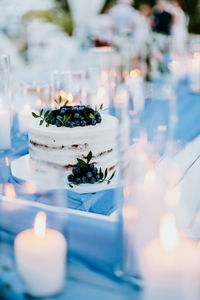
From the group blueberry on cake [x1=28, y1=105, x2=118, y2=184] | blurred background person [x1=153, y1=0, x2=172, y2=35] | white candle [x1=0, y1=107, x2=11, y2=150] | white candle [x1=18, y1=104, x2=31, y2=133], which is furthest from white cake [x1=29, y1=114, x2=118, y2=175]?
blurred background person [x1=153, y1=0, x2=172, y2=35]

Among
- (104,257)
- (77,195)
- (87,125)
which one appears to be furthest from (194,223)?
(87,125)

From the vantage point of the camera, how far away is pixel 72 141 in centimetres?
127

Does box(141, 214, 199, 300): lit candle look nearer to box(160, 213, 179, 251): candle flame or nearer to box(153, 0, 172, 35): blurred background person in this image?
box(160, 213, 179, 251): candle flame

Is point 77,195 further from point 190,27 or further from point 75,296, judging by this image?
point 190,27

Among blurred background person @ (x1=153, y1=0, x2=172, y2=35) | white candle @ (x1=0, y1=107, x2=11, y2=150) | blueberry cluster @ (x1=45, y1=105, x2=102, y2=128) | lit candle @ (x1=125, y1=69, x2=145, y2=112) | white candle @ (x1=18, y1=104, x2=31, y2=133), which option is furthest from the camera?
blurred background person @ (x1=153, y1=0, x2=172, y2=35)

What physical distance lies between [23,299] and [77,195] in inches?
Answer: 17.4

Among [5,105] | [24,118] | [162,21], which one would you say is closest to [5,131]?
[5,105]

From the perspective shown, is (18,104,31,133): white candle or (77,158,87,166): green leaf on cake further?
(18,104,31,133): white candle

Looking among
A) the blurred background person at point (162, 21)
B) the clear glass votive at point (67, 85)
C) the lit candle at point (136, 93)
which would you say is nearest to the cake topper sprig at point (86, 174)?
the clear glass votive at point (67, 85)

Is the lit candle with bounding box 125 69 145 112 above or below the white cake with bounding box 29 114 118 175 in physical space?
below

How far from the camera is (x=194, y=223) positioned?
932 mm

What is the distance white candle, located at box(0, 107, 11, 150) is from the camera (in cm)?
158

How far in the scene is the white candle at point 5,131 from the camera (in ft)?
5.17

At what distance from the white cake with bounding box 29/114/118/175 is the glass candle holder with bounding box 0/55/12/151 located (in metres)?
0.26
